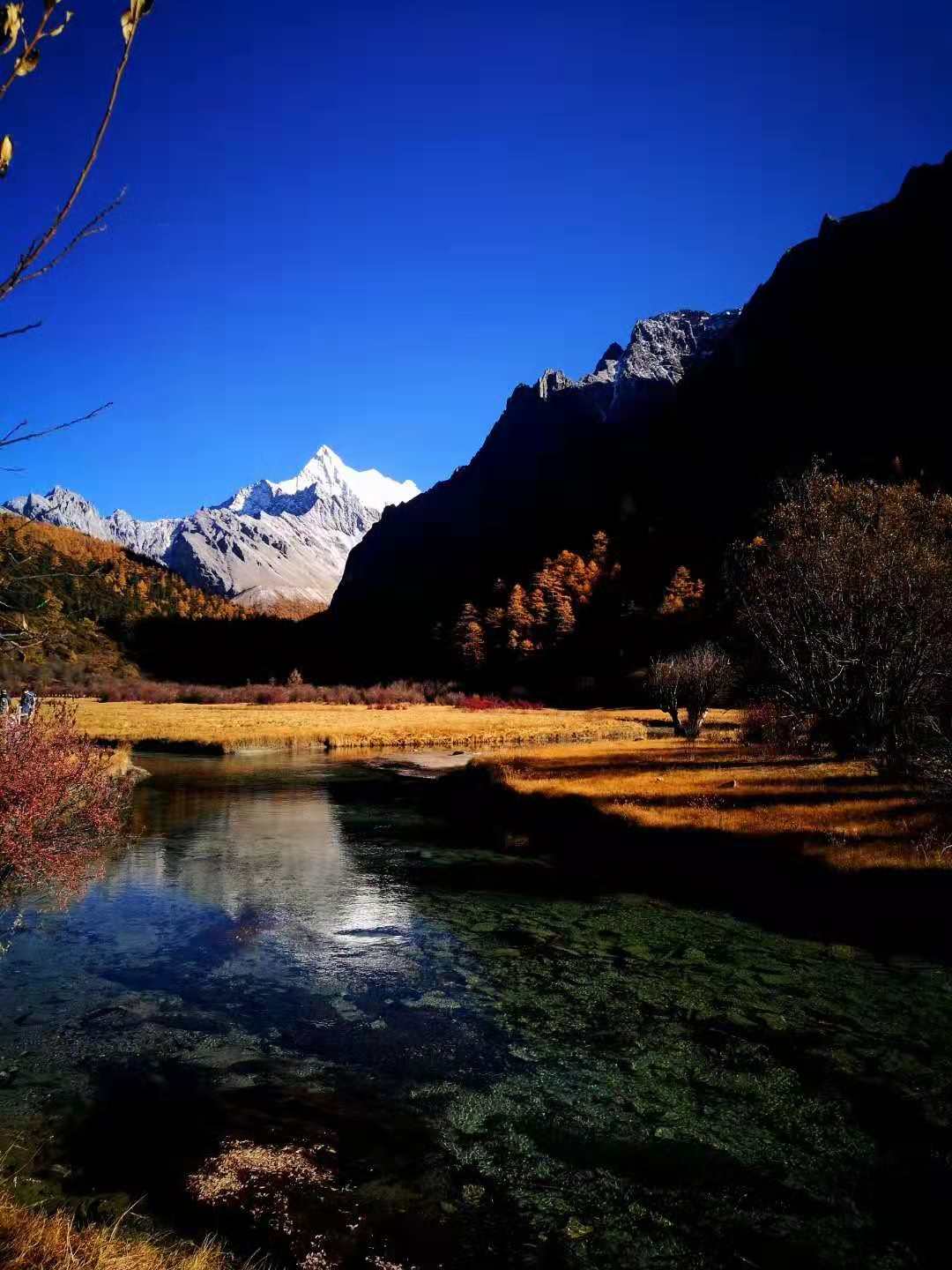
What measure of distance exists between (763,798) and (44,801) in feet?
81.0

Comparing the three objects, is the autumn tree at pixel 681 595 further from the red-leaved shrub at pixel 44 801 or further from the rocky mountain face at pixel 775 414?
the red-leaved shrub at pixel 44 801

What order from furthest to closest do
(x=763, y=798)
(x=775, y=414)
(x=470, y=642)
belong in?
(x=775, y=414) → (x=470, y=642) → (x=763, y=798)

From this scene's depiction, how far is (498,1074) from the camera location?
460 inches

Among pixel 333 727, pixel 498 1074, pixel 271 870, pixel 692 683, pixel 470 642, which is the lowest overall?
pixel 271 870

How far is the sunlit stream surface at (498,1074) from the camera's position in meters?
8.50

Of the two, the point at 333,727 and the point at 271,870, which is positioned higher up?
the point at 333,727

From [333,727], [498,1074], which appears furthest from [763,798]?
[333,727]

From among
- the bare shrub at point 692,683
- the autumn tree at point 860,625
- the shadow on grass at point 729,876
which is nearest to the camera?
the shadow on grass at point 729,876

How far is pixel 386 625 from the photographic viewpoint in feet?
638

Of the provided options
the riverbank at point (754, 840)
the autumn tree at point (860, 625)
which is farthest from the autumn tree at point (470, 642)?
the autumn tree at point (860, 625)

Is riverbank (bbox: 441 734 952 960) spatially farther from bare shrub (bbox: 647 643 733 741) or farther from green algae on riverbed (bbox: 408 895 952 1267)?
bare shrub (bbox: 647 643 733 741)

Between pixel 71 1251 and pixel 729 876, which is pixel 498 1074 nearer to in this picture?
pixel 71 1251

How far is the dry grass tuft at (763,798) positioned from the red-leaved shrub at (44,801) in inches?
689

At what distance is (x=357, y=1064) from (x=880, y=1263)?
7.29 meters
